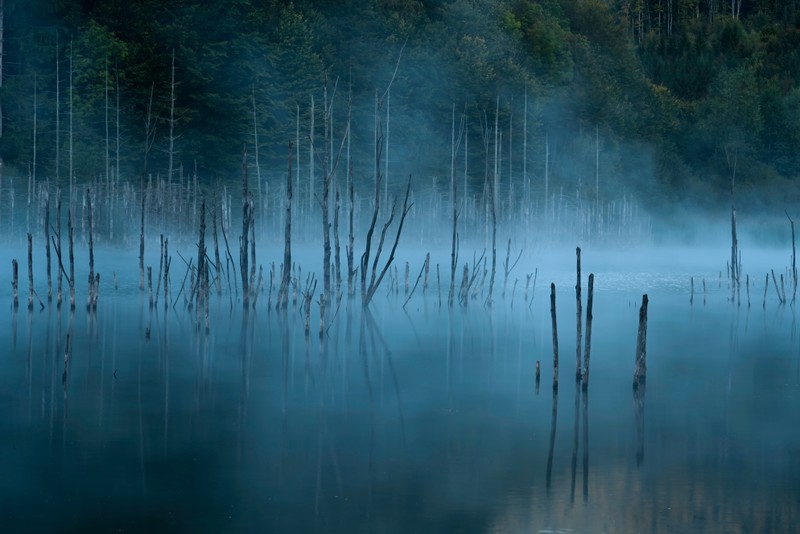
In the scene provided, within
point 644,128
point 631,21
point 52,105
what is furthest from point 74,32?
point 631,21

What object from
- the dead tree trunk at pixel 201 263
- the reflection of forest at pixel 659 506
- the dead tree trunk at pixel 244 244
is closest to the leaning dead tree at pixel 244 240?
the dead tree trunk at pixel 244 244

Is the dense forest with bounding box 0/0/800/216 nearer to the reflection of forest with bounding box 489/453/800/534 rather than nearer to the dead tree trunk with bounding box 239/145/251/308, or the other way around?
the dead tree trunk with bounding box 239/145/251/308

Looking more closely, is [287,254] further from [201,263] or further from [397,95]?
[397,95]

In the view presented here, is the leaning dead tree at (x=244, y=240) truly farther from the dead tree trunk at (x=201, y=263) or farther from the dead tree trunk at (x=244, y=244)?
the dead tree trunk at (x=201, y=263)

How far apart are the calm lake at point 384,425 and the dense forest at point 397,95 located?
14.2 ft

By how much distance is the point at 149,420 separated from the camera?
11.0m

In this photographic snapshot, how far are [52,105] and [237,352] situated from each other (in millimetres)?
19852

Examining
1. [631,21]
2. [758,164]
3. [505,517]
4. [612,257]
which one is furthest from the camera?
[631,21]

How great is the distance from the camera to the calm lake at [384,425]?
8289 millimetres

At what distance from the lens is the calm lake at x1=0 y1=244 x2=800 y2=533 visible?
8.29 m

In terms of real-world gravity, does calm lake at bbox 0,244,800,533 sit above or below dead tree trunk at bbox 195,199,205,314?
below

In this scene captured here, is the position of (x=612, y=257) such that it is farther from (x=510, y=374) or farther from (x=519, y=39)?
(x=510, y=374)

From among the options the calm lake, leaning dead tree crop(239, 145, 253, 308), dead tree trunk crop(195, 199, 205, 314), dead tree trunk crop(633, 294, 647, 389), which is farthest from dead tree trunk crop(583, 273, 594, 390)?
leaning dead tree crop(239, 145, 253, 308)

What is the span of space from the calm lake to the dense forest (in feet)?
14.2
